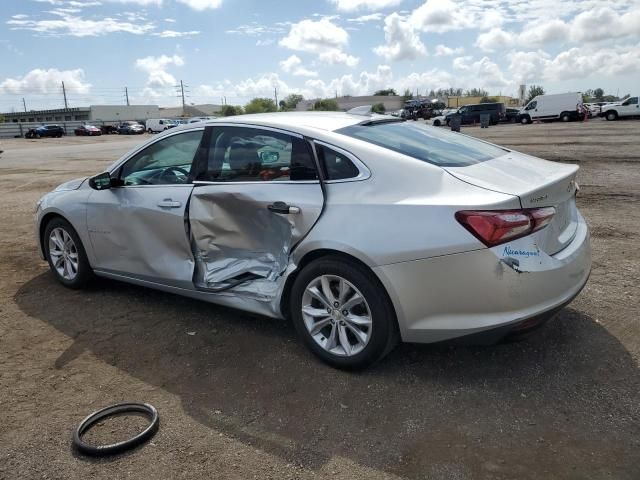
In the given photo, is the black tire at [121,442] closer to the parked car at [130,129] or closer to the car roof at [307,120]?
the car roof at [307,120]

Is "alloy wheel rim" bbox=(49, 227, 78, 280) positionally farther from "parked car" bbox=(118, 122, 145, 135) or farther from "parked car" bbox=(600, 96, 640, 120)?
"parked car" bbox=(118, 122, 145, 135)

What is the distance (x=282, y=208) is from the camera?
3740 millimetres

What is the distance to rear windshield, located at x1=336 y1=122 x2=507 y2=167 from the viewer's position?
366 cm

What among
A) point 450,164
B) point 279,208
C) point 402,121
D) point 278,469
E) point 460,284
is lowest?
point 278,469

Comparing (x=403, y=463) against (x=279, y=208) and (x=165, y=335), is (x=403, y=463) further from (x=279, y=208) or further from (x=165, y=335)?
(x=165, y=335)

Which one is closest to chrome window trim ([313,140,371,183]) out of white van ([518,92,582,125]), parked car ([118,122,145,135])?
white van ([518,92,582,125])

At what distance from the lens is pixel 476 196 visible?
3.14 meters

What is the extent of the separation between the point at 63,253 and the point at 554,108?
42216 mm

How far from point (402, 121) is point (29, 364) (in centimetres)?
337

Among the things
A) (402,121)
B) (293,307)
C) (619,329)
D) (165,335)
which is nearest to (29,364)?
(165,335)

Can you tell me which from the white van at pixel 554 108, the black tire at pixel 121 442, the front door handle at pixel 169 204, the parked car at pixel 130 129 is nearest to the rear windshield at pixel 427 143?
the front door handle at pixel 169 204

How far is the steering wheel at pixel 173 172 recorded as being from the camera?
173 inches

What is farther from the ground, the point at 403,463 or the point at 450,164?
the point at 450,164

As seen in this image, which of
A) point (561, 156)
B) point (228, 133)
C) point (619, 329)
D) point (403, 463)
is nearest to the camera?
point (403, 463)
